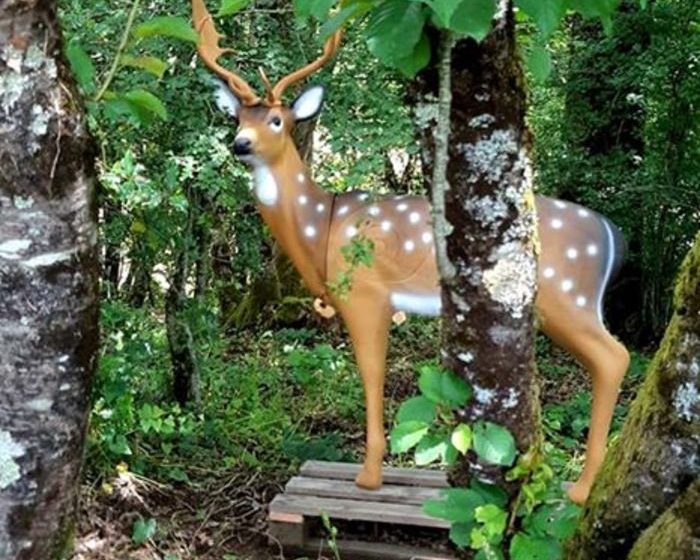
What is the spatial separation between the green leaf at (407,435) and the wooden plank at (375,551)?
1.73m

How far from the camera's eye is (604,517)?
4.53ft

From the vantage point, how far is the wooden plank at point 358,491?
11.2ft

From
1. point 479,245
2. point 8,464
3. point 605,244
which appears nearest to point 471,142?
point 479,245

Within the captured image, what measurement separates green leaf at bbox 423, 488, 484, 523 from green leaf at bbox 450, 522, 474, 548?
11 millimetres

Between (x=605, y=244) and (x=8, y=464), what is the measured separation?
2496 millimetres

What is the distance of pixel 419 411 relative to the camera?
1623mm

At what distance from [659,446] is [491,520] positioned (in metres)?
0.37

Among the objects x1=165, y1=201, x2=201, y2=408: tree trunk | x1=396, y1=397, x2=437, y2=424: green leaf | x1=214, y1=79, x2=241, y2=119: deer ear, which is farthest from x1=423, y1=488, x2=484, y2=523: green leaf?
x1=165, y1=201, x2=201, y2=408: tree trunk

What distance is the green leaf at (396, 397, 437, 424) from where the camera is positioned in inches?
63.8

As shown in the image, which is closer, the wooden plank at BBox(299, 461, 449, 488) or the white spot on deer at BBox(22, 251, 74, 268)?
the white spot on deer at BBox(22, 251, 74, 268)

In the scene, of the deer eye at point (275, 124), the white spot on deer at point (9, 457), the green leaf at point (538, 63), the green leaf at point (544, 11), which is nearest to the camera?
the green leaf at point (544, 11)

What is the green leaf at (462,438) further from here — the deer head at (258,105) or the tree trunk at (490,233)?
the deer head at (258,105)

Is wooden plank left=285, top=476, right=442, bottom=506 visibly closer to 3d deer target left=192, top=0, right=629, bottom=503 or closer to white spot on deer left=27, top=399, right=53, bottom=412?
3d deer target left=192, top=0, right=629, bottom=503

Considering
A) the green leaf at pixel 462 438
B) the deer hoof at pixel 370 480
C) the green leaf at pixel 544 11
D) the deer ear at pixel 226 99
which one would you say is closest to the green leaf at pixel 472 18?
the green leaf at pixel 544 11
